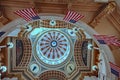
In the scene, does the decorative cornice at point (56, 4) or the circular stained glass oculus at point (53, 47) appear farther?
the circular stained glass oculus at point (53, 47)

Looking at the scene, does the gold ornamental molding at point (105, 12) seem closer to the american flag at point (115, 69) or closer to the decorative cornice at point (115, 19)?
the decorative cornice at point (115, 19)

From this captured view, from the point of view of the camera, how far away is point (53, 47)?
24.1 meters

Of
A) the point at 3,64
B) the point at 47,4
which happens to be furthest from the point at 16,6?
the point at 3,64

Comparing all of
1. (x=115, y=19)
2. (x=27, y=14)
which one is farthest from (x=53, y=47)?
(x=27, y=14)

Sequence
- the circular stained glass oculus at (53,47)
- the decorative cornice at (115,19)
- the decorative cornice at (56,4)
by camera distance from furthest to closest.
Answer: the circular stained glass oculus at (53,47) → the decorative cornice at (115,19) → the decorative cornice at (56,4)

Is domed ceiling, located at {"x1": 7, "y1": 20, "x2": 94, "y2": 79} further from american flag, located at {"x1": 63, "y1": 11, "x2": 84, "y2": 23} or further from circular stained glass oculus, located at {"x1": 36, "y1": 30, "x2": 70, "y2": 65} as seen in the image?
american flag, located at {"x1": 63, "y1": 11, "x2": 84, "y2": 23}

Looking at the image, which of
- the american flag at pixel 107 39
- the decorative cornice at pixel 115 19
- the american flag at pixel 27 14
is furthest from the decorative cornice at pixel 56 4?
the american flag at pixel 107 39

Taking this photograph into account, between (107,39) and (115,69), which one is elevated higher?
(107,39)

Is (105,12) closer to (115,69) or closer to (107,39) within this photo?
(107,39)

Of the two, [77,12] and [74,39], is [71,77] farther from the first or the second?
[77,12]

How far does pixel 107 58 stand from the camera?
37.1 feet

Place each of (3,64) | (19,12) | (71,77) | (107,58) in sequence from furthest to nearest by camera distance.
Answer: (71,77)
(3,64)
(107,58)
(19,12)

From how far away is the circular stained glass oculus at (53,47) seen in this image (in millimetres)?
22688

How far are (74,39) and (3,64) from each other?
7.25m
